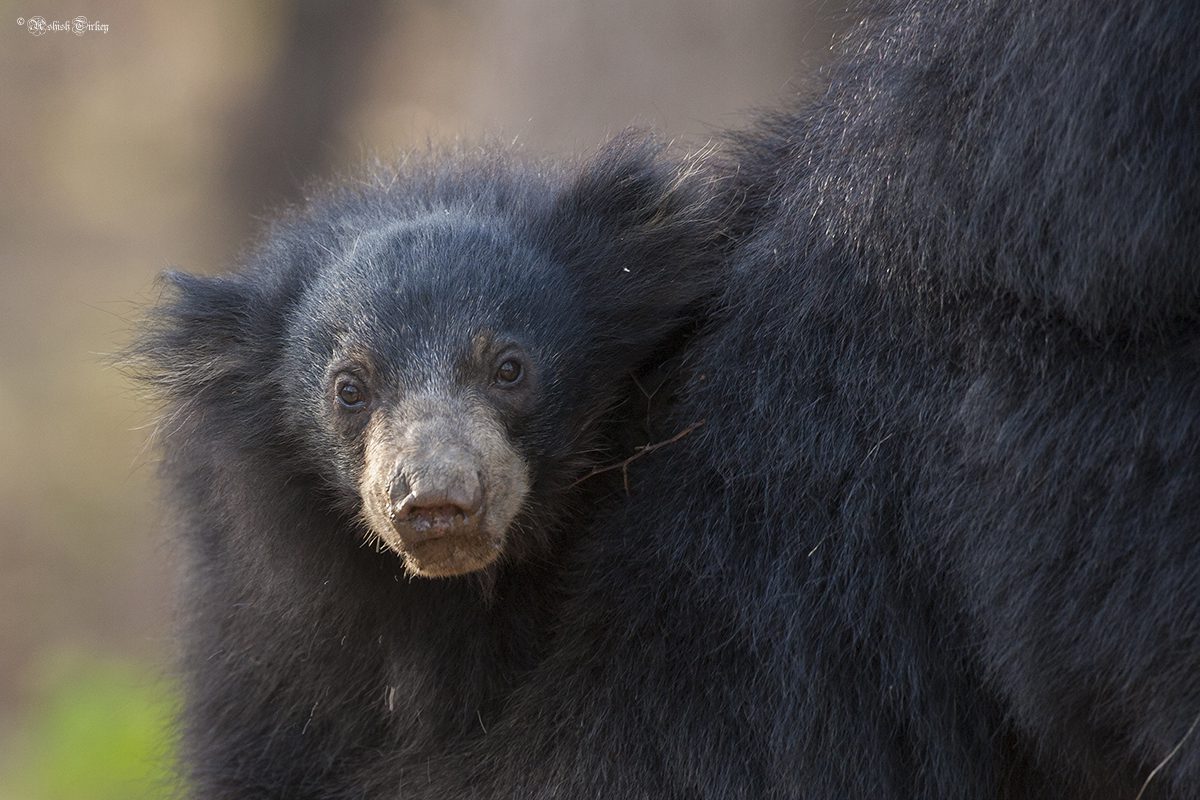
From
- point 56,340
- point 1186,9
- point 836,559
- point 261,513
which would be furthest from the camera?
point 56,340

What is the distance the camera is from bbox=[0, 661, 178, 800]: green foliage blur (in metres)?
8.59

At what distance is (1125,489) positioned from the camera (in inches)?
122

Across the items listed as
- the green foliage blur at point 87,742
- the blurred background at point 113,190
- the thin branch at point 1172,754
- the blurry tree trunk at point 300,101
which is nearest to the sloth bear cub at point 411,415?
the thin branch at point 1172,754

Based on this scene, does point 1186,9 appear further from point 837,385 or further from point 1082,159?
point 837,385

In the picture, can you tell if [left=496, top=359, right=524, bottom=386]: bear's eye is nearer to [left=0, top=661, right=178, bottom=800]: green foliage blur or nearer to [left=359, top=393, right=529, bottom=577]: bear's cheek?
[left=359, top=393, right=529, bottom=577]: bear's cheek

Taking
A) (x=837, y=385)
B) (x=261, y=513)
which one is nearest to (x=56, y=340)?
(x=261, y=513)

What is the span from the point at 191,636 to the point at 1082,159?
327 centimetres

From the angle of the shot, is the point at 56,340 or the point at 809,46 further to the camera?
the point at 56,340

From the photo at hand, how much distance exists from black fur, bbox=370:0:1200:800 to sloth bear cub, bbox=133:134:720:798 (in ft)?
0.60

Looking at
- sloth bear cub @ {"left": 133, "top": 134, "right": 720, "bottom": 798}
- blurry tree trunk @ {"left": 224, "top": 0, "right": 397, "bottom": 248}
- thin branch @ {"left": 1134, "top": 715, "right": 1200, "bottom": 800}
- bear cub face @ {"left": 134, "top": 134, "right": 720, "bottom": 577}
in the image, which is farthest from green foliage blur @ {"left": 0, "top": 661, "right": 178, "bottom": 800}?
thin branch @ {"left": 1134, "top": 715, "right": 1200, "bottom": 800}

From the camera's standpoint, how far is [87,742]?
28.7 ft

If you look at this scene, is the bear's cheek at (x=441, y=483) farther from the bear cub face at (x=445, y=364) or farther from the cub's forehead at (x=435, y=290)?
the cub's forehead at (x=435, y=290)

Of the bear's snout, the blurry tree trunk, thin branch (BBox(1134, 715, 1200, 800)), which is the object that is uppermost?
the blurry tree trunk

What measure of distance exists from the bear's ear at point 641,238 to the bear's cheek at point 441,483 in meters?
0.57
